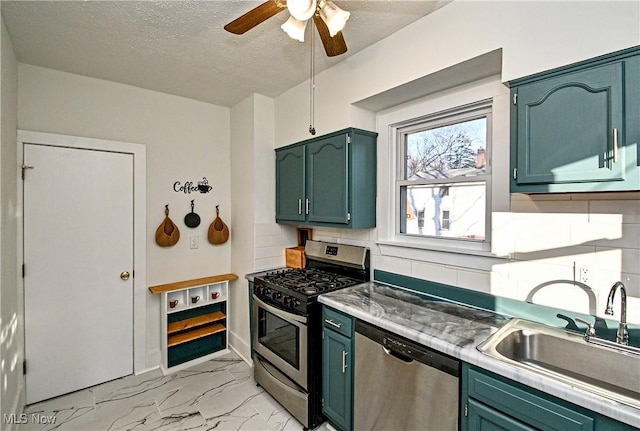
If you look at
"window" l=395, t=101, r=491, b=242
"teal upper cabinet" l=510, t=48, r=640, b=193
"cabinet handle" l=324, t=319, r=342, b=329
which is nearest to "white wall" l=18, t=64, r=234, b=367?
"cabinet handle" l=324, t=319, r=342, b=329

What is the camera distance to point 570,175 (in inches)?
52.0

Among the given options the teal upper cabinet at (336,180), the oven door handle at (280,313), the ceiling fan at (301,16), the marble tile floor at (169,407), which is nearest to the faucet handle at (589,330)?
the teal upper cabinet at (336,180)

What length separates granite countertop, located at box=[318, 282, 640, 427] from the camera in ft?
3.48

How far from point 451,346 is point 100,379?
301 centimetres

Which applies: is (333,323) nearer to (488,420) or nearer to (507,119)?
(488,420)

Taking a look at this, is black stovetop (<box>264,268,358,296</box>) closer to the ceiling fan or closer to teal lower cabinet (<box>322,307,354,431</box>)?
teal lower cabinet (<box>322,307,354,431</box>)

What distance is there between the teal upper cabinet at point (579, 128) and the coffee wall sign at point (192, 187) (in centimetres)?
284

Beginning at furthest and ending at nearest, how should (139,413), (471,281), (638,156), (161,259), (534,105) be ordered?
(161,259), (139,413), (471,281), (534,105), (638,156)

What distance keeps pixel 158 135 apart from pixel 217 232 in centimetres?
113

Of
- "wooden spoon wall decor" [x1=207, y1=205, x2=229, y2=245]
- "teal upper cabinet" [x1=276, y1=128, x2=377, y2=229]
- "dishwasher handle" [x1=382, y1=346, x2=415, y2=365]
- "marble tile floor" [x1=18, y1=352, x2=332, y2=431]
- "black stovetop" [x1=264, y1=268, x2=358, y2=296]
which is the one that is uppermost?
"teal upper cabinet" [x1=276, y1=128, x2=377, y2=229]

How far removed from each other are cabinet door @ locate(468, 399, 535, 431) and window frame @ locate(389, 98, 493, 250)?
0.97 metres

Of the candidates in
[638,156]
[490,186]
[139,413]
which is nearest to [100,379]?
[139,413]

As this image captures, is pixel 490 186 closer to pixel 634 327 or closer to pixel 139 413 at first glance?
pixel 634 327

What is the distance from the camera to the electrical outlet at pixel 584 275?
59.1 inches
